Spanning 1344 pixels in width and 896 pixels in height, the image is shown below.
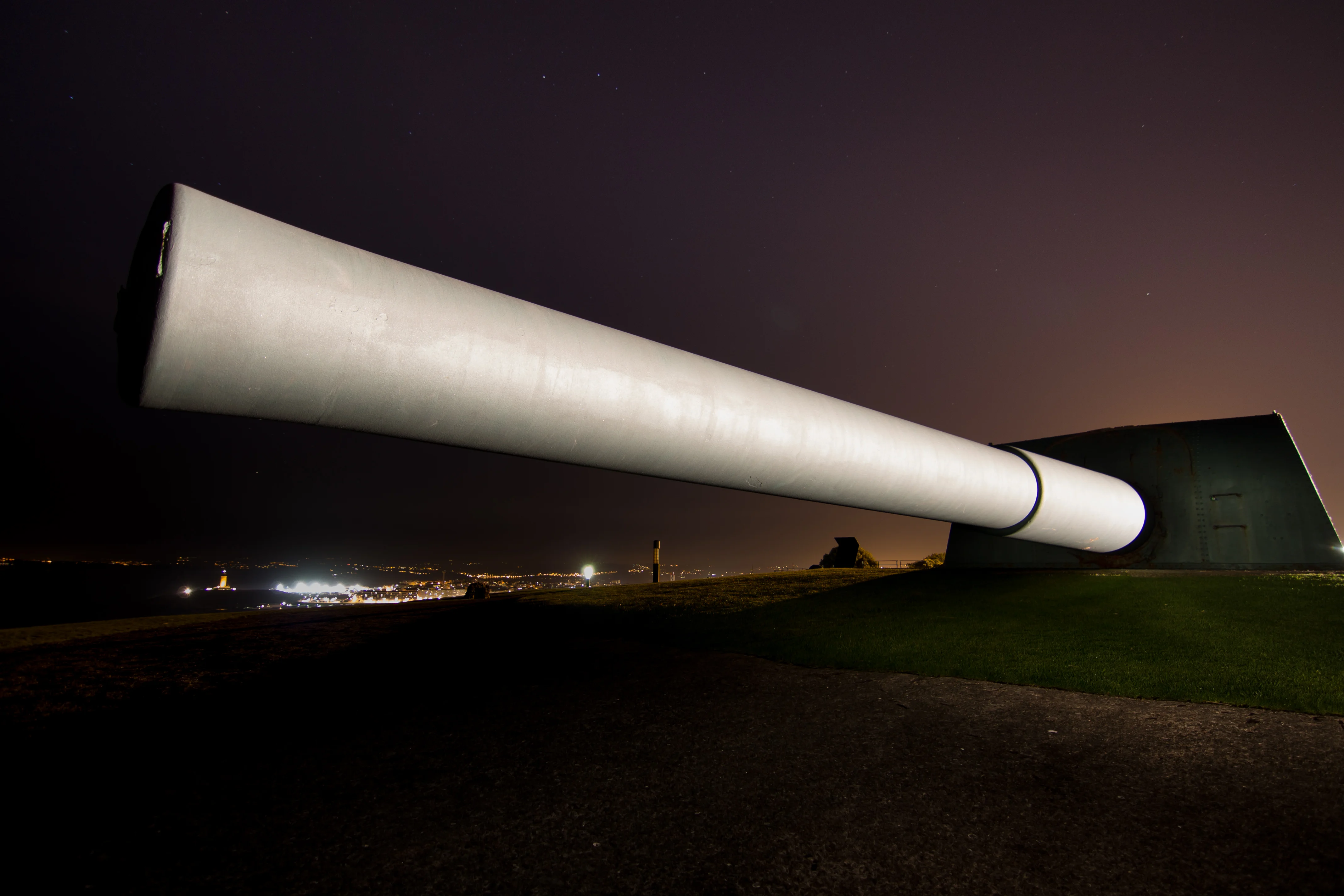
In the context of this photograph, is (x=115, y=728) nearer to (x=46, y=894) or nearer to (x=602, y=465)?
(x=46, y=894)

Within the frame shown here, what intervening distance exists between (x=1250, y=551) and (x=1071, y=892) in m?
5.86

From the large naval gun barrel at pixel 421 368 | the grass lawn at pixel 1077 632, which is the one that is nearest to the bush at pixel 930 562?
the grass lawn at pixel 1077 632

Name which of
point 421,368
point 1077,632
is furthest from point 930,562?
point 421,368

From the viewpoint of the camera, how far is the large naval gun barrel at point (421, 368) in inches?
55.0

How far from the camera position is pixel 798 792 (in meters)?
2.47

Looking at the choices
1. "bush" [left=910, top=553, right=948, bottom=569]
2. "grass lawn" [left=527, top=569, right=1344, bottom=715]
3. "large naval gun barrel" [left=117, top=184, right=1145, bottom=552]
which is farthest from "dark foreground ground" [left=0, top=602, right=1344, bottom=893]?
"bush" [left=910, top=553, right=948, bottom=569]

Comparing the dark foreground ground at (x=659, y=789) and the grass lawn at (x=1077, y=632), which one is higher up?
the grass lawn at (x=1077, y=632)

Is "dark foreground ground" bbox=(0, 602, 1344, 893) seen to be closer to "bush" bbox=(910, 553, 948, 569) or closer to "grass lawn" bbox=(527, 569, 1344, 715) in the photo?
"grass lawn" bbox=(527, 569, 1344, 715)

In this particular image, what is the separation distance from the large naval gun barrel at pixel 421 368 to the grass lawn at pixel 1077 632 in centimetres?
274

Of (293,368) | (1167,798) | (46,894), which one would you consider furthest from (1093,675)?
(46,894)

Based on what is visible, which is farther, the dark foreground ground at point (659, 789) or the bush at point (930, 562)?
the bush at point (930, 562)

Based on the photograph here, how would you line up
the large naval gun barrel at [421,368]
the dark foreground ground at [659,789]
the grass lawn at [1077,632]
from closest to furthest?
the large naval gun barrel at [421,368]
the dark foreground ground at [659,789]
the grass lawn at [1077,632]

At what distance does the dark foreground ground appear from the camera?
1.88 metres

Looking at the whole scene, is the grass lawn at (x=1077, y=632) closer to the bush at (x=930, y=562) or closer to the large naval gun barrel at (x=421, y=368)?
the large naval gun barrel at (x=421, y=368)
